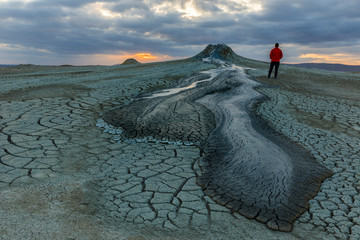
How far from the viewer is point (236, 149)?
3238 mm

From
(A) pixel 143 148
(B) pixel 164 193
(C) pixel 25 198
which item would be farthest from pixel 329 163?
(C) pixel 25 198

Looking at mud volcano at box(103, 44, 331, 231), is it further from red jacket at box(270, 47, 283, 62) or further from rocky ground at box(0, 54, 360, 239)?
red jacket at box(270, 47, 283, 62)

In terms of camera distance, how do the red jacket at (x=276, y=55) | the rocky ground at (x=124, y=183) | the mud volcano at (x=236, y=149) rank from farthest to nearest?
the red jacket at (x=276, y=55), the mud volcano at (x=236, y=149), the rocky ground at (x=124, y=183)

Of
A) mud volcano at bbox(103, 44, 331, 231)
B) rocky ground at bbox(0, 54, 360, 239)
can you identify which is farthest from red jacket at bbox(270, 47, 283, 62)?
rocky ground at bbox(0, 54, 360, 239)

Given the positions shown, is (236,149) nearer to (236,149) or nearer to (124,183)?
(236,149)

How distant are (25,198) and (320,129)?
399cm

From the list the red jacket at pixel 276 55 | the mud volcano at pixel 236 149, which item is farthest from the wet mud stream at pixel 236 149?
the red jacket at pixel 276 55

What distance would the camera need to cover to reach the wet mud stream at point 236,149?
229 cm

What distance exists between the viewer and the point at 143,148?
134 inches

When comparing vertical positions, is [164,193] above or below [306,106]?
below

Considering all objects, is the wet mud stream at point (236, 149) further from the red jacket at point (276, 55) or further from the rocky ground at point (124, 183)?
the red jacket at point (276, 55)

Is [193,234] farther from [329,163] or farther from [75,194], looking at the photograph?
[329,163]

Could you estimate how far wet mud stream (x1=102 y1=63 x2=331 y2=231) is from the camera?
2.29m

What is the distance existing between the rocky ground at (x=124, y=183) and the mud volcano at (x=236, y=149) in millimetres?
121
